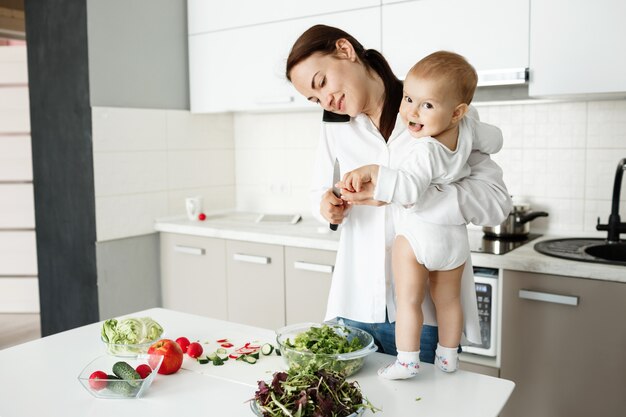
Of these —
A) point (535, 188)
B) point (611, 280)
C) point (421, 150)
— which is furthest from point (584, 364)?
point (421, 150)

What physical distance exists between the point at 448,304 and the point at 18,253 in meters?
4.07

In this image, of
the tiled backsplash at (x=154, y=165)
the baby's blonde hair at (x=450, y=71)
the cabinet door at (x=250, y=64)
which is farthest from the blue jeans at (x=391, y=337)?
the tiled backsplash at (x=154, y=165)

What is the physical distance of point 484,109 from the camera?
2846mm

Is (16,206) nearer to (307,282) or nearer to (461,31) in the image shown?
(307,282)

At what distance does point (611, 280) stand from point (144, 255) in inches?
87.4

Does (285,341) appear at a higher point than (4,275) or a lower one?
higher

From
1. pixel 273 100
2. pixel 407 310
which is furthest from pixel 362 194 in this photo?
pixel 273 100

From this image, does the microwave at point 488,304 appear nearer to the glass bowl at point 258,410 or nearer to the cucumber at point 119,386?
the glass bowl at point 258,410

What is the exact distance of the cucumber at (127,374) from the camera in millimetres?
1286

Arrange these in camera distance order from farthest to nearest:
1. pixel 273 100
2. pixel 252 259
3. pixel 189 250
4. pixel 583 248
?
1. pixel 189 250
2. pixel 273 100
3. pixel 252 259
4. pixel 583 248

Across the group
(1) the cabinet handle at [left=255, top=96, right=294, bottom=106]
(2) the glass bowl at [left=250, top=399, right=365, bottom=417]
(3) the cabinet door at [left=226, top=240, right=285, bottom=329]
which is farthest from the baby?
(1) the cabinet handle at [left=255, top=96, right=294, bottom=106]

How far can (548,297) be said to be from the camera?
214cm

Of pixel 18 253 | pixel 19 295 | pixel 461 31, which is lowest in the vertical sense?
pixel 19 295

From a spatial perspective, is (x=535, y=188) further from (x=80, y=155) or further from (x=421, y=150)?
(x=80, y=155)
